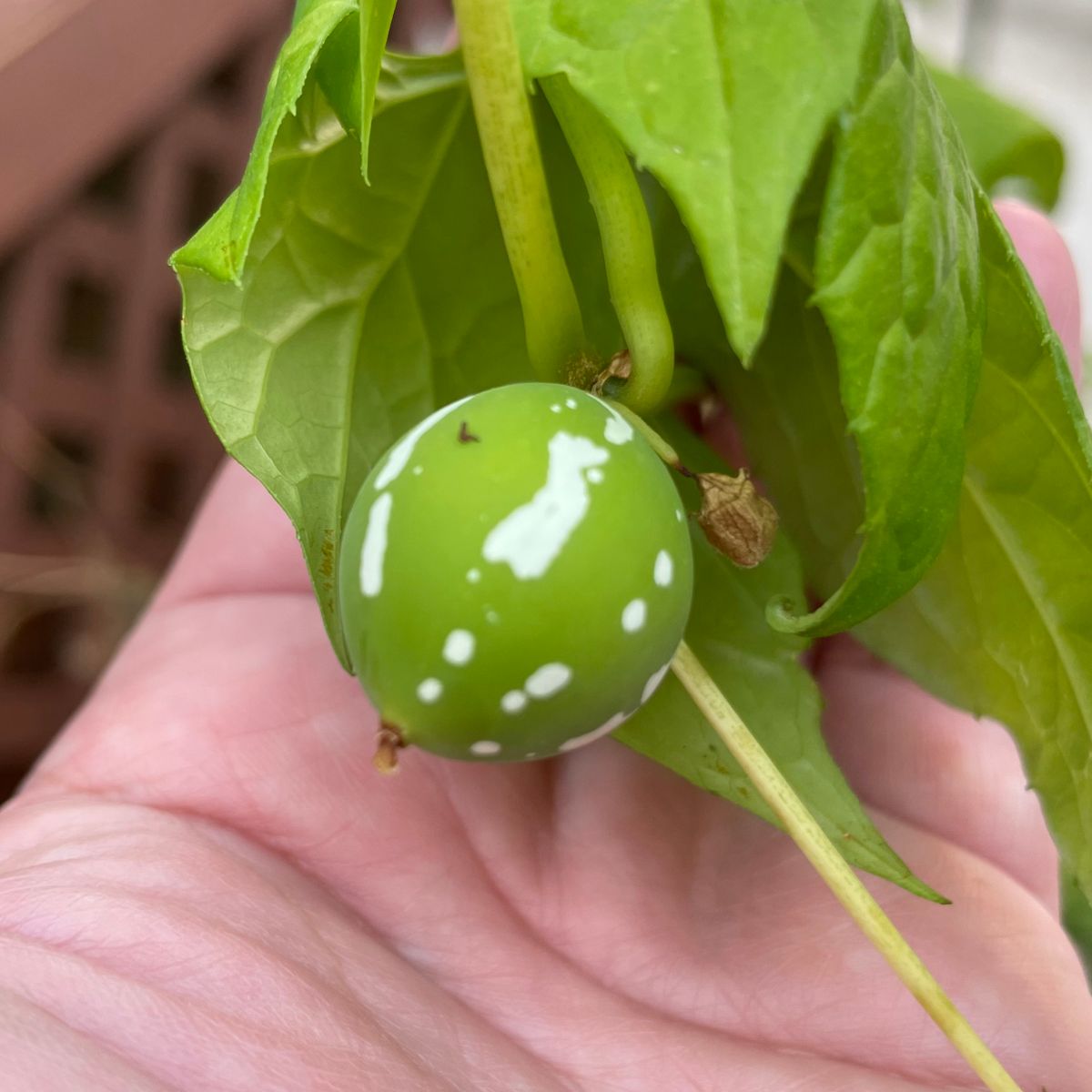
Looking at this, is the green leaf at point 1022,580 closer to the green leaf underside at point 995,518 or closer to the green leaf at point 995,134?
the green leaf underside at point 995,518

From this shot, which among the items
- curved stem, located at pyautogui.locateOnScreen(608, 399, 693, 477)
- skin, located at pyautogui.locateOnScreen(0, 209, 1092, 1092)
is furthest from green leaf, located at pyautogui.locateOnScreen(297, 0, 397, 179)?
skin, located at pyautogui.locateOnScreen(0, 209, 1092, 1092)

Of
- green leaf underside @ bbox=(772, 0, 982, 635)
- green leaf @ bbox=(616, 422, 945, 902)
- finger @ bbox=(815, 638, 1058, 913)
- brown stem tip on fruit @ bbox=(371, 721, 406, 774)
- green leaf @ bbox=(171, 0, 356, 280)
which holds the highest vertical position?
green leaf @ bbox=(171, 0, 356, 280)

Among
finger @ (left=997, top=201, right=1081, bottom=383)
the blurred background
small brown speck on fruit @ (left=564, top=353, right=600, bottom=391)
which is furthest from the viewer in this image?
the blurred background

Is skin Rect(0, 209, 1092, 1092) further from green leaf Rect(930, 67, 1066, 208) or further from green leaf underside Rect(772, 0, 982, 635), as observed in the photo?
green leaf underside Rect(772, 0, 982, 635)

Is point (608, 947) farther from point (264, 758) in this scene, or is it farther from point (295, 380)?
point (295, 380)

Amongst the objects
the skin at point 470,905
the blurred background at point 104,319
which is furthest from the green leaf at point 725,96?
the blurred background at point 104,319

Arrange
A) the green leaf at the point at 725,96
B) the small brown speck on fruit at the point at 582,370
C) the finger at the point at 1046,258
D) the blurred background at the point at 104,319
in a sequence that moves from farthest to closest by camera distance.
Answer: the blurred background at the point at 104,319 < the finger at the point at 1046,258 < the small brown speck on fruit at the point at 582,370 < the green leaf at the point at 725,96

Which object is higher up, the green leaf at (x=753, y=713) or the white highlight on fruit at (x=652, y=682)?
the white highlight on fruit at (x=652, y=682)
